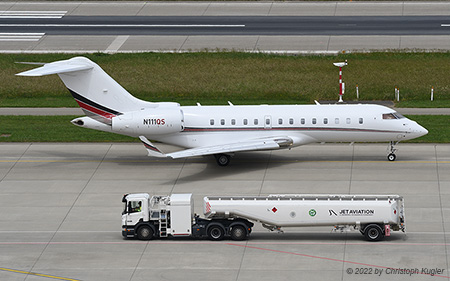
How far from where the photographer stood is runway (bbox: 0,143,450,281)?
31141 millimetres

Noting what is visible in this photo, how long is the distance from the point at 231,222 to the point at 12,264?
29.0 ft

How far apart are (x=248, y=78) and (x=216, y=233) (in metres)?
27.9

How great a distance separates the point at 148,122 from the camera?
4328 cm

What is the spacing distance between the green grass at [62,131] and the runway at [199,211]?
847 mm

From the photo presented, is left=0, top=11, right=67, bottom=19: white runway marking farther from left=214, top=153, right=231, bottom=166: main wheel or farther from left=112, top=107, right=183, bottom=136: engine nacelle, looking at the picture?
left=214, top=153, right=231, bottom=166: main wheel

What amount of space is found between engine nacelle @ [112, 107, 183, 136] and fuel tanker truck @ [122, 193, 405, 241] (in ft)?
32.2

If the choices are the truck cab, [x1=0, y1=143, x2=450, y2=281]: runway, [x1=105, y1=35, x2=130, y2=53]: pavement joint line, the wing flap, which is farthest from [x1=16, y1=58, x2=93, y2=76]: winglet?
[x1=105, y1=35, x2=130, y2=53]: pavement joint line

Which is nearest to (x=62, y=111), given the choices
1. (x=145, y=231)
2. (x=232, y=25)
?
(x=232, y=25)

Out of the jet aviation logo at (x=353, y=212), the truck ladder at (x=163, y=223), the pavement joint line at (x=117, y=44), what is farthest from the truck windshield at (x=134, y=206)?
the pavement joint line at (x=117, y=44)

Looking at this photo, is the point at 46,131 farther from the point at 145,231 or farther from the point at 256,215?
the point at 256,215

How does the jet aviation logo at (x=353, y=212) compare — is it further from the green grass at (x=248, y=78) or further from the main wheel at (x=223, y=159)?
the green grass at (x=248, y=78)

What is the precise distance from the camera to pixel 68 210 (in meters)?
38.2

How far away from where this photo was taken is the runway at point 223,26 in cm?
6706

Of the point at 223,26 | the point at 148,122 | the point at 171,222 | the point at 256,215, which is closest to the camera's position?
the point at 256,215
